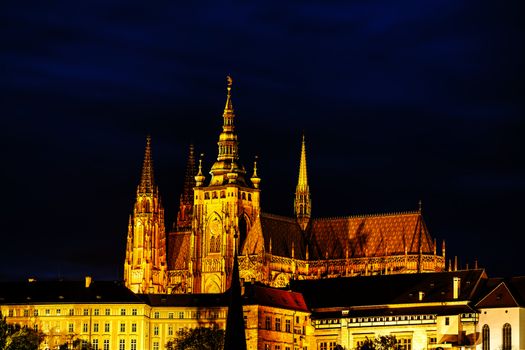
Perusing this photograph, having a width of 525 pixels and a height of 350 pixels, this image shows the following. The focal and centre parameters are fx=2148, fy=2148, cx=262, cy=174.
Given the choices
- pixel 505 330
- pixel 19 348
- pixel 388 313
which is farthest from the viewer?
pixel 388 313

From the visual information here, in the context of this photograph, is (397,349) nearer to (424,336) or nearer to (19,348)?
(424,336)

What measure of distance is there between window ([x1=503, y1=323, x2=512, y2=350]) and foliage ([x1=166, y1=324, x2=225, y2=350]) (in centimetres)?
2486

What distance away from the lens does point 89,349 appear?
A: 634ft

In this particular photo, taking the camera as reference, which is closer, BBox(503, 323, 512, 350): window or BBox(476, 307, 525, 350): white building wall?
BBox(503, 323, 512, 350): window

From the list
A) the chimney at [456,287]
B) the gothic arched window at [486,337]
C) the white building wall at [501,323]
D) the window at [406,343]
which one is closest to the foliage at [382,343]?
the window at [406,343]

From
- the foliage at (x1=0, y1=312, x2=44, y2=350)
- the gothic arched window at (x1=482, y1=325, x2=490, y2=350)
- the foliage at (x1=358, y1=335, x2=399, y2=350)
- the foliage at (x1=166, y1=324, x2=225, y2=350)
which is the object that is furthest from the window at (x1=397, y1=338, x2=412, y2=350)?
the foliage at (x1=0, y1=312, x2=44, y2=350)

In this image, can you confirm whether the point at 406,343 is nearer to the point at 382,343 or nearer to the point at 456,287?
the point at 382,343

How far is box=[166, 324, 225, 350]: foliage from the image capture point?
622ft

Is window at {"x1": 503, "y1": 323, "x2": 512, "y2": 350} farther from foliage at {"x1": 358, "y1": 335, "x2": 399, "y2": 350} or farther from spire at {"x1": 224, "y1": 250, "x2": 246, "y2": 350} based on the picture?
spire at {"x1": 224, "y1": 250, "x2": 246, "y2": 350}

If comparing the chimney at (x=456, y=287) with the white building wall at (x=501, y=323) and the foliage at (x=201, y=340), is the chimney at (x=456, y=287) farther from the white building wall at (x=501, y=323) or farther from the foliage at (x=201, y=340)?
the foliage at (x=201, y=340)

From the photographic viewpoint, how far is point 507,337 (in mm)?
187250

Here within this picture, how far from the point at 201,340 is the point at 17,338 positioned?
64.1 feet

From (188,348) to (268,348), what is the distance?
11.6 meters

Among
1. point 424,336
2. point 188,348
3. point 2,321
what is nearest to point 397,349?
point 424,336
